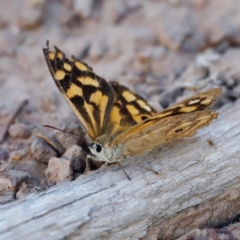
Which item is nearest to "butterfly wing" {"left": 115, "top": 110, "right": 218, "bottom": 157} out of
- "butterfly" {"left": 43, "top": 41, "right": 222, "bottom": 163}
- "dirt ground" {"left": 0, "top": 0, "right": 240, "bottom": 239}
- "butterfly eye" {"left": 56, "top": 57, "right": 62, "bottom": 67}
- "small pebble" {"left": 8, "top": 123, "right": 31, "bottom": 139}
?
"butterfly" {"left": 43, "top": 41, "right": 222, "bottom": 163}

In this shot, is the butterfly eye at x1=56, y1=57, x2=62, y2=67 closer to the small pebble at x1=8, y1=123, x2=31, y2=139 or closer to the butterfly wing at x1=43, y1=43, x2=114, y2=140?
the butterfly wing at x1=43, y1=43, x2=114, y2=140

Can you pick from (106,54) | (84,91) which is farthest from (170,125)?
(106,54)

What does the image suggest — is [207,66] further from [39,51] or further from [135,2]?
[39,51]

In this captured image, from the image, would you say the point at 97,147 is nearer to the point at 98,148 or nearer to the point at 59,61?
the point at 98,148

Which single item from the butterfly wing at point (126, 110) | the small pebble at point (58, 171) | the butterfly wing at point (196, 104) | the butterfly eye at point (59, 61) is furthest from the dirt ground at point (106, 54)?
the butterfly wing at point (196, 104)

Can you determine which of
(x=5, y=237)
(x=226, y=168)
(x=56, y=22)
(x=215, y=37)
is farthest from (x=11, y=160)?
(x=215, y=37)
